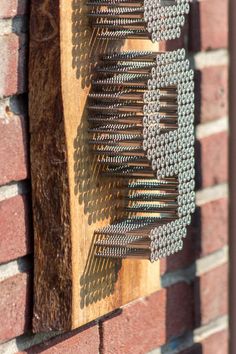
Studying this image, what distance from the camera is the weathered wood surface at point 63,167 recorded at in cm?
102

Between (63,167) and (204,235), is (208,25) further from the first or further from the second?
(63,167)

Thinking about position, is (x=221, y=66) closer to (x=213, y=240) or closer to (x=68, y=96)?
(x=213, y=240)

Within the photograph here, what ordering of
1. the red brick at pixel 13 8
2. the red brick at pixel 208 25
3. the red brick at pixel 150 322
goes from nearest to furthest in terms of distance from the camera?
the red brick at pixel 13 8, the red brick at pixel 150 322, the red brick at pixel 208 25

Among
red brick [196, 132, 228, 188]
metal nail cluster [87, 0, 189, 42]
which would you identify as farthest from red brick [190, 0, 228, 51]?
metal nail cluster [87, 0, 189, 42]

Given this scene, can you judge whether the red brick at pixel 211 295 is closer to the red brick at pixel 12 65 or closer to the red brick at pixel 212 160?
the red brick at pixel 212 160

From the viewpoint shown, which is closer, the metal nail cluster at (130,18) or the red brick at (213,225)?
the metal nail cluster at (130,18)

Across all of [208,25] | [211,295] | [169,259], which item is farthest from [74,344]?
[208,25]

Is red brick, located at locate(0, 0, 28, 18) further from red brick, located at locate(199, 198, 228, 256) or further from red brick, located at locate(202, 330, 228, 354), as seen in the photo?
red brick, located at locate(202, 330, 228, 354)

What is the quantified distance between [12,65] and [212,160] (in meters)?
0.46

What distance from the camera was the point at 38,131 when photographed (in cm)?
104

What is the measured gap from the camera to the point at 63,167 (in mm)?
1032

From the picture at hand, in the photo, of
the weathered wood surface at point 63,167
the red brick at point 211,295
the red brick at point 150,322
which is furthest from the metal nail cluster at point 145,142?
the red brick at point 211,295

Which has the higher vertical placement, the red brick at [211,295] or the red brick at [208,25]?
the red brick at [208,25]

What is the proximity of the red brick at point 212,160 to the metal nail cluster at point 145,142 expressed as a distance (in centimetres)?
21
